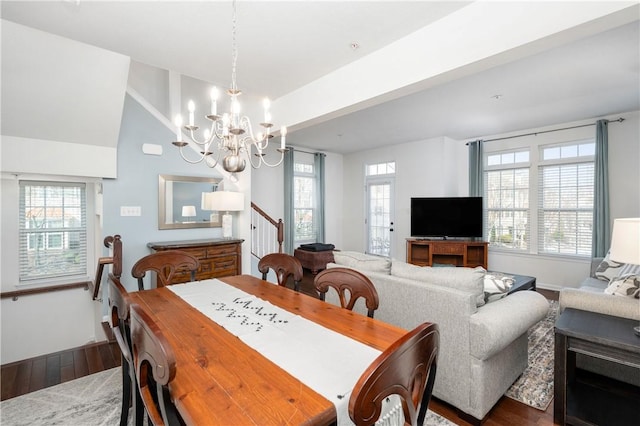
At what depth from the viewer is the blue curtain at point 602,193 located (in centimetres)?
455

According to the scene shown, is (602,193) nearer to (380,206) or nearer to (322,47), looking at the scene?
(380,206)

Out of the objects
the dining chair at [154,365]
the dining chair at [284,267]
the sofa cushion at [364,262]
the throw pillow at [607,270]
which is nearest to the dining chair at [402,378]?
the dining chair at [154,365]

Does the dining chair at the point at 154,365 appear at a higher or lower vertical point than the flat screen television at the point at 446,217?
lower

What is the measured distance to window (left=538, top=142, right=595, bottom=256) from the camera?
4.87m

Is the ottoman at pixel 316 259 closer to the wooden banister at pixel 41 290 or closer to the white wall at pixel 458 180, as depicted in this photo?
the white wall at pixel 458 180

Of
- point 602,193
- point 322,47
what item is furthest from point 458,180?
point 322,47

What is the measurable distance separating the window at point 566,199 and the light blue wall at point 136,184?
602 centimetres

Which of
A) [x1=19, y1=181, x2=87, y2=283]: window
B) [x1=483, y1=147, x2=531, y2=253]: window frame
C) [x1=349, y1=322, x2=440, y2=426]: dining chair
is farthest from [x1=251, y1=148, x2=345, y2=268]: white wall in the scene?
[x1=349, y1=322, x2=440, y2=426]: dining chair

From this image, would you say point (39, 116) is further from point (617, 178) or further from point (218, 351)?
point (617, 178)

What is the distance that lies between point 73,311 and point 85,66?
3.39 m

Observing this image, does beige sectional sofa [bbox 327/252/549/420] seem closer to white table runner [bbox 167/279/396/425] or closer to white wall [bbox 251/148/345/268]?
white table runner [bbox 167/279/396/425]

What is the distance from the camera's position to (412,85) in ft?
8.04

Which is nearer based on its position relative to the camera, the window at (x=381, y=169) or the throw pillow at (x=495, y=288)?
the throw pillow at (x=495, y=288)

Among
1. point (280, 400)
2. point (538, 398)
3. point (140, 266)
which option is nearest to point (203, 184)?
point (140, 266)
